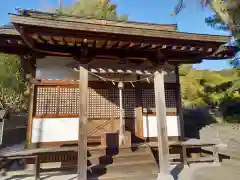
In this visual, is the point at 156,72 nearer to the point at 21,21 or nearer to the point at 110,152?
the point at 110,152

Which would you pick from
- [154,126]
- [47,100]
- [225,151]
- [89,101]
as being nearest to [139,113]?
[154,126]

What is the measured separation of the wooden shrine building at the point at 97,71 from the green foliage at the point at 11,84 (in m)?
7.70

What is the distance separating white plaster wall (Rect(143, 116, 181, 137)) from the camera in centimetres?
672

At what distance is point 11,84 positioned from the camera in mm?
13164

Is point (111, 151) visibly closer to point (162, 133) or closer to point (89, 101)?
point (162, 133)

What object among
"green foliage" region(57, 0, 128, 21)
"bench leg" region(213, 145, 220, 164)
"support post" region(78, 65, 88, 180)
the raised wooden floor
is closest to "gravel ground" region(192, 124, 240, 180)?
"bench leg" region(213, 145, 220, 164)

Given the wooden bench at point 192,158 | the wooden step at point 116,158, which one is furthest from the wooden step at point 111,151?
the wooden bench at point 192,158

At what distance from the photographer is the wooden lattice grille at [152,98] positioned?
690cm

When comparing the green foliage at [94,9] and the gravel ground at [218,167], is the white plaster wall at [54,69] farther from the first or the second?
the green foliage at [94,9]

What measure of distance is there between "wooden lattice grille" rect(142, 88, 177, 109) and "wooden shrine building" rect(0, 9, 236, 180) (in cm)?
4

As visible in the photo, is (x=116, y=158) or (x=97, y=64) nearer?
(x=116, y=158)

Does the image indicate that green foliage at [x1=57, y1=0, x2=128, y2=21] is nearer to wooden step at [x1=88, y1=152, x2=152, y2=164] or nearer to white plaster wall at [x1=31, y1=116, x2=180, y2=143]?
white plaster wall at [x1=31, y1=116, x2=180, y2=143]

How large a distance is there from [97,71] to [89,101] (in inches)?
80.2

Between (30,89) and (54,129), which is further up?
(30,89)
